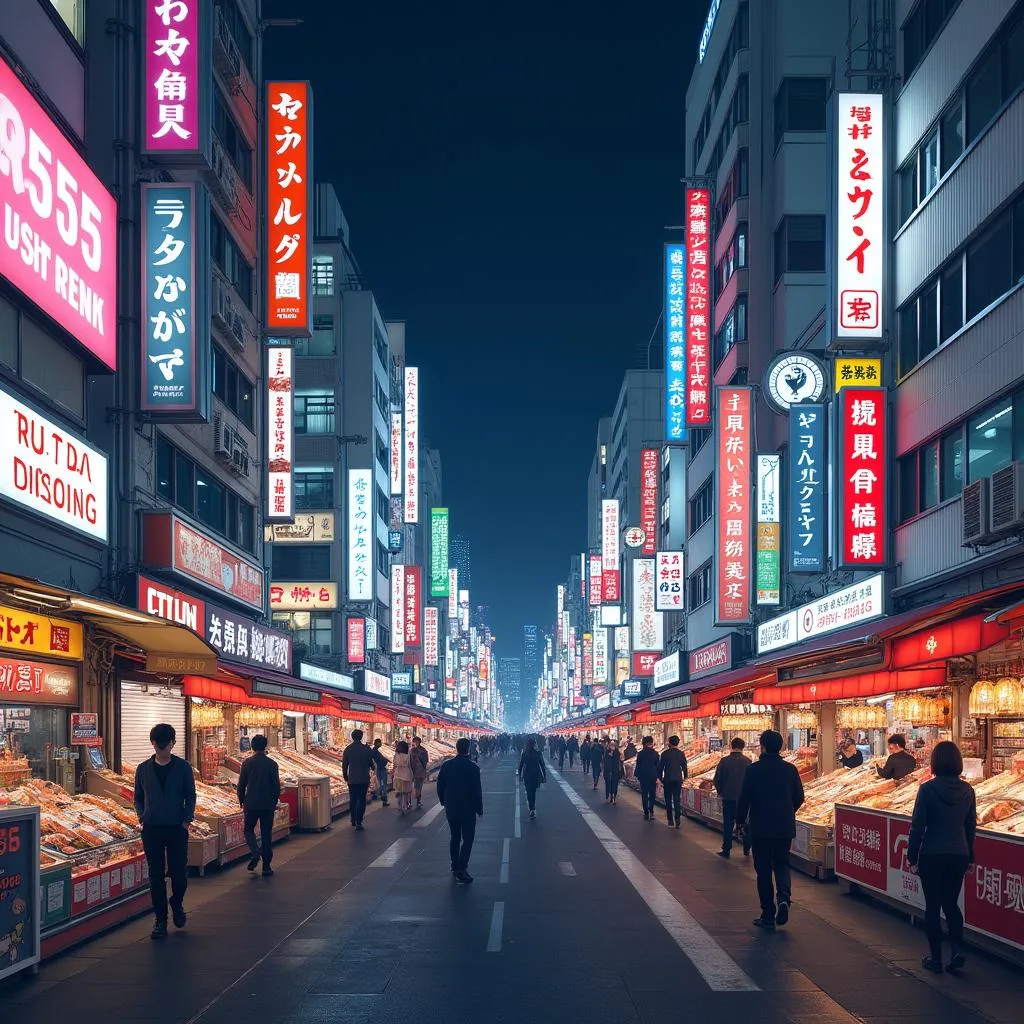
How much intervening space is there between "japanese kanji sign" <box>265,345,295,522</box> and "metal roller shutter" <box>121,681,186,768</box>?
419 inches

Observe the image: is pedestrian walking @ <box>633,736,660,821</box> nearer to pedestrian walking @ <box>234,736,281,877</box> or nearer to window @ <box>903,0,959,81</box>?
pedestrian walking @ <box>234,736,281,877</box>

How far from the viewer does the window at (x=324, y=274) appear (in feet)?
220

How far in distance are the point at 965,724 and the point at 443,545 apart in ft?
257

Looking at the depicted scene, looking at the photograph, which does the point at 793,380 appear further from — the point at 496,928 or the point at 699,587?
the point at 699,587

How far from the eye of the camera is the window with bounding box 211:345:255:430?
29750 mm

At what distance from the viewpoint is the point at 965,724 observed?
722 inches

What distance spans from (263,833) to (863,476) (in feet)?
41.7

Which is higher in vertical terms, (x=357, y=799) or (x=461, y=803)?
(x=461, y=803)

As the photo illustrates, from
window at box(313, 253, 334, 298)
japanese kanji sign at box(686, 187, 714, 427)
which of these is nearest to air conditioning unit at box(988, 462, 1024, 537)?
japanese kanji sign at box(686, 187, 714, 427)

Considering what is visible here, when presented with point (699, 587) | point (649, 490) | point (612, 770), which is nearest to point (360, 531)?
point (699, 587)

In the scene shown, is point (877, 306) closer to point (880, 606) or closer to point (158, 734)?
point (880, 606)

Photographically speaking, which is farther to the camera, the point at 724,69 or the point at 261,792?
the point at 724,69

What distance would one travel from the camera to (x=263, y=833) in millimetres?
17469

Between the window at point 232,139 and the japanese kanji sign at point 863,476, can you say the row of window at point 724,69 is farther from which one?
the japanese kanji sign at point 863,476
